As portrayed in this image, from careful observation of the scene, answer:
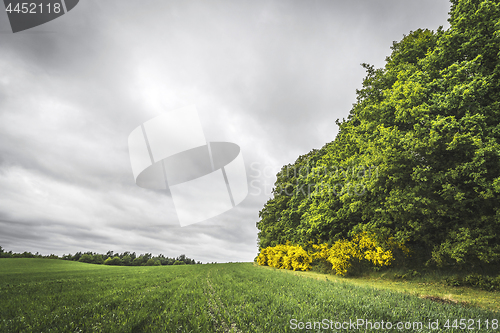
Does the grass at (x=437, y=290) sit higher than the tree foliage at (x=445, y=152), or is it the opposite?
the tree foliage at (x=445, y=152)

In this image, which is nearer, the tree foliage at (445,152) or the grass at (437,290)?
the grass at (437,290)

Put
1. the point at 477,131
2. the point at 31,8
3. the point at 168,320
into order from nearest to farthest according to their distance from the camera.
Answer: the point at 168,320, the point at 31,8, the point at 477,131

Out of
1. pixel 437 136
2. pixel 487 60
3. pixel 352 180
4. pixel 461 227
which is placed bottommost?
pixel 461 227

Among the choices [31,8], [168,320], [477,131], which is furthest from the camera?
[477,131]

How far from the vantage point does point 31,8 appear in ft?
23.1

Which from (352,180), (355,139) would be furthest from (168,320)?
(355,139)

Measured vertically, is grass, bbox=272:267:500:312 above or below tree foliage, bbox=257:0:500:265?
below

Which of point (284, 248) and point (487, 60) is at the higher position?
point (487, 60)

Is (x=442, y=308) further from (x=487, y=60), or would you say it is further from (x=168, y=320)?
(x=487, y=60)

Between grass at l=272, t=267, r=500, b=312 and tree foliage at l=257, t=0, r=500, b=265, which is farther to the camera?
tree foliage at l=257, t=0, r=500, b=265

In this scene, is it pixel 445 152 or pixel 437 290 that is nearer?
pixel 437 290

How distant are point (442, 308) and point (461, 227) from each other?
25.4 feet

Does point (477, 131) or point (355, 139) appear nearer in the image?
point (477, 131)

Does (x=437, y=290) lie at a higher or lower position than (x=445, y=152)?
lower
